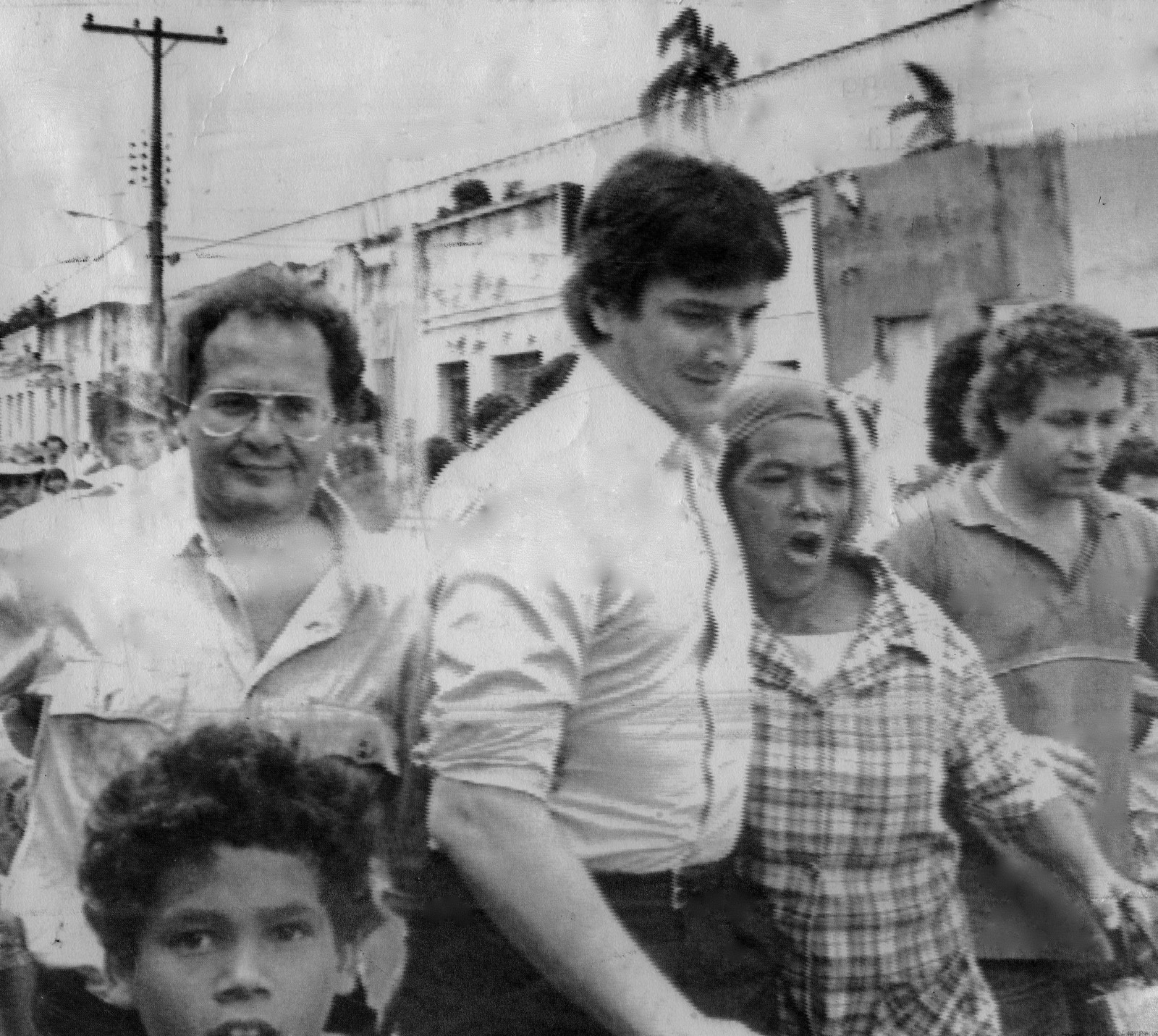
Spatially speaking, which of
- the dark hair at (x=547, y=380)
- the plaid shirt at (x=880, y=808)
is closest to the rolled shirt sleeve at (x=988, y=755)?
the plaid shirt at (x=880, y=808)

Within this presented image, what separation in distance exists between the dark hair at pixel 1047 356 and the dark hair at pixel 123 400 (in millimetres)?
1448

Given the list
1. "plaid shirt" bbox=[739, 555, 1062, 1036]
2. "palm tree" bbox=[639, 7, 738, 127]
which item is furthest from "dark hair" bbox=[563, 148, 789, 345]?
"plaid shirt" bbox=[739, 555, 1062, 1036]

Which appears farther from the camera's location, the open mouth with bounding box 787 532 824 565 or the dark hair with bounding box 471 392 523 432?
the open mouth with bounding box 787 532 824 565

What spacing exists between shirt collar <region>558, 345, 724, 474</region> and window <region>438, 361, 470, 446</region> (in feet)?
0.54

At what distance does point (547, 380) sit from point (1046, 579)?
3.34 feet

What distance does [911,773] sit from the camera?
278 centimetres

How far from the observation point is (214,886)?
2539 millimetres

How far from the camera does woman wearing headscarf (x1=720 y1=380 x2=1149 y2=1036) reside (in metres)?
2.71

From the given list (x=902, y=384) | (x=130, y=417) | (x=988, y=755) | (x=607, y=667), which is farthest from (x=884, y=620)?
(x=130, y=417)

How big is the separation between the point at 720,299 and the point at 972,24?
71cm

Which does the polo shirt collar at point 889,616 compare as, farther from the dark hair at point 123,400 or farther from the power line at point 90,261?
the power line at point 90,261

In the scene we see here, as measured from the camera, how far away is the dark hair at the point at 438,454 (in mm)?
2623

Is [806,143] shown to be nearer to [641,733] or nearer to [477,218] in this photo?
[477,218]

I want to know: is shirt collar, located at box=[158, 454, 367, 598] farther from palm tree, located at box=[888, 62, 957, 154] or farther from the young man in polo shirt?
palm tree, located at box=[888, 62, 957, 154]
